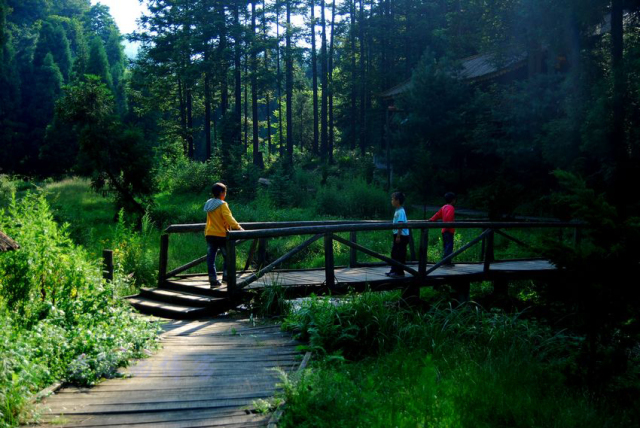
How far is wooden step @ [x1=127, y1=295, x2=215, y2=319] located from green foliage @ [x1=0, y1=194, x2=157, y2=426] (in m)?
0.95

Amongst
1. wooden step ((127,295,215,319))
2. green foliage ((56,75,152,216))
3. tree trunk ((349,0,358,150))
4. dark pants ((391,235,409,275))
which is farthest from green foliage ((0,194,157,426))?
tree trunk ((349,0,358,150))

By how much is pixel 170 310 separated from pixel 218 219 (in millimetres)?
1585

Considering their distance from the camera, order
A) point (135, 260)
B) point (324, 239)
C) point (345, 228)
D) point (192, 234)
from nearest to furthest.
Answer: point (324, 239)
point (345, 228)
point (135, 260)
point (192, 234)

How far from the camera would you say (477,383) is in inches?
215

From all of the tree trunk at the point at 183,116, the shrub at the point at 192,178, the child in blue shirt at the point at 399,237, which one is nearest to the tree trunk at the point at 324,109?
the tree trunk at the point at 183,116

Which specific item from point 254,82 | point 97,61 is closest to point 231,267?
point 254,82

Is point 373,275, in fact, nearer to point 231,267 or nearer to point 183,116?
point 231,267

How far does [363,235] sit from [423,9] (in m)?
31.4

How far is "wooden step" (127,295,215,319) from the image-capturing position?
8.09 meters

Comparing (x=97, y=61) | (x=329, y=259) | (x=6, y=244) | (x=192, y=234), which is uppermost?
(x=97, y=61)

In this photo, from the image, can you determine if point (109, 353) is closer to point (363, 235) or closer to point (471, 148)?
point (363, 235)

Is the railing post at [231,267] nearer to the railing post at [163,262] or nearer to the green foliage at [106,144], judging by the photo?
the railing post at [163,262]

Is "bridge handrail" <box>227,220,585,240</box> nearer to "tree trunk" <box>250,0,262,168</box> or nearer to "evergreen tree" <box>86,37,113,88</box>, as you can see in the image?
"tree trunk" <box>250,0,262,168</box>

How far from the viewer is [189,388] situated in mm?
5023
